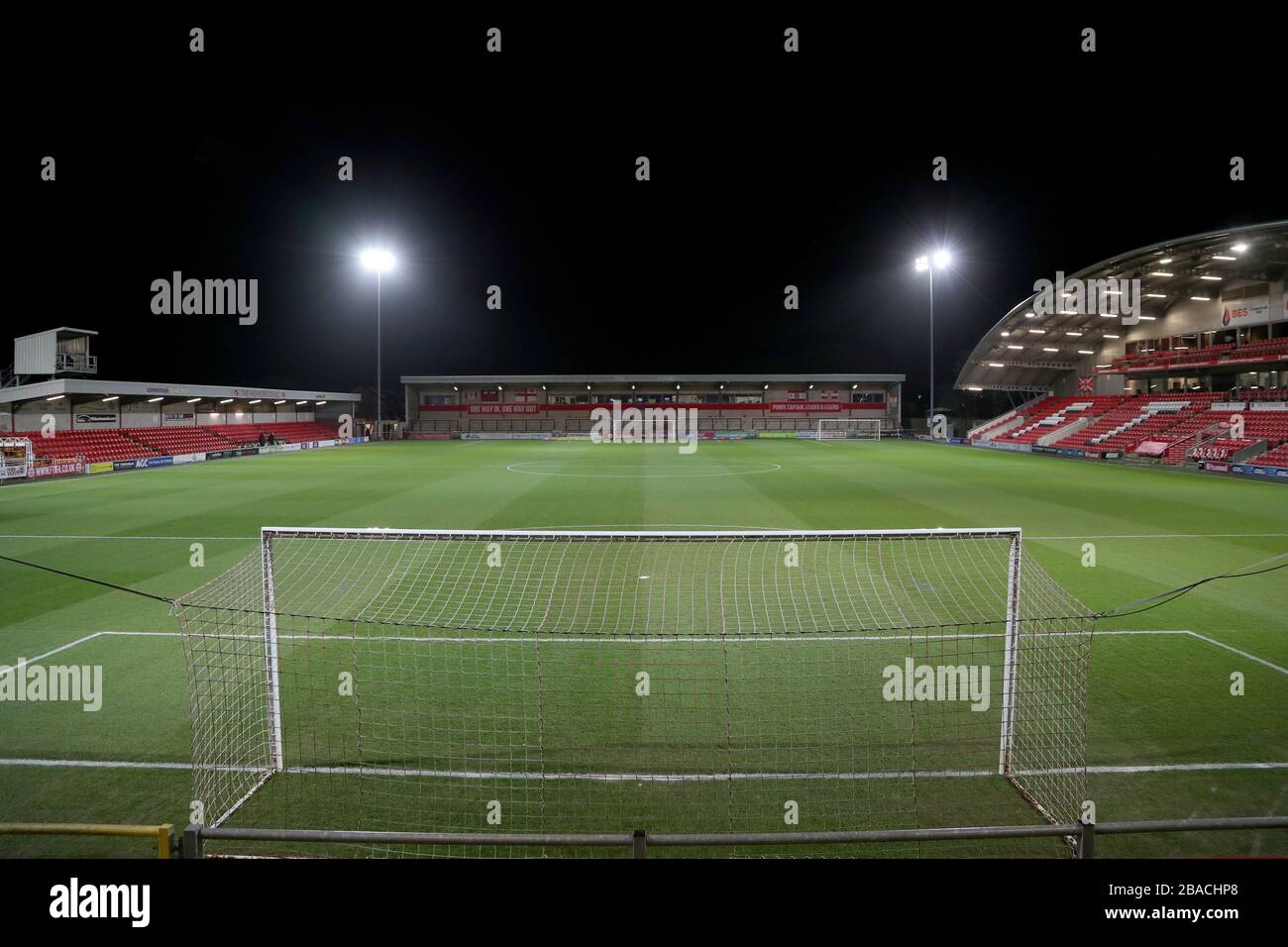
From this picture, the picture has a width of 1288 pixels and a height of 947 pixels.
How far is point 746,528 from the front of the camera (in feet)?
52.7

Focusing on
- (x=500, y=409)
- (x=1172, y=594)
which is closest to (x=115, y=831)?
(x=1172, y=594)

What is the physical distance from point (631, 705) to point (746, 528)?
9.65 metres

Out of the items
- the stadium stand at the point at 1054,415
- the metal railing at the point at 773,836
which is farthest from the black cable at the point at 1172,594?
the stadium stand at the point at 1054,415

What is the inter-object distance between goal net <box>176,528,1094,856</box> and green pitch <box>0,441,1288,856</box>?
240 mm

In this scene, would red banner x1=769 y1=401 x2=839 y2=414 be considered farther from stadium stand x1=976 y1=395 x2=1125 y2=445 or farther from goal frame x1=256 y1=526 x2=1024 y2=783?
goal frame x1=256 y1=526 x2=1024 y2=783

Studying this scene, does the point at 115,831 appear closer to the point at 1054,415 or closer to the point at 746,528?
the point at 746,528

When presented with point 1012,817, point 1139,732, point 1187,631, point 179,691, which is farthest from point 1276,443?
point 179,691

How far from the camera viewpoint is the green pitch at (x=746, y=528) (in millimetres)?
5242

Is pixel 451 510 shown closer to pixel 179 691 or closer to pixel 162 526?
pixel 162 526

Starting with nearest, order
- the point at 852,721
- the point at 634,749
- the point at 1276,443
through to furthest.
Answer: the point at 634,749
the point at 852,721
the point at 1276,443

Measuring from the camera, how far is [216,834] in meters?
3.40

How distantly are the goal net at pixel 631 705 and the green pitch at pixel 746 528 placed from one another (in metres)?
0.24

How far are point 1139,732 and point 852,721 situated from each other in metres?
2.42

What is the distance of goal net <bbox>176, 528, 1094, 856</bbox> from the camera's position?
16.8 ft
